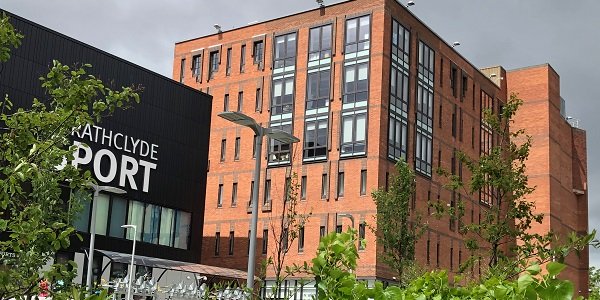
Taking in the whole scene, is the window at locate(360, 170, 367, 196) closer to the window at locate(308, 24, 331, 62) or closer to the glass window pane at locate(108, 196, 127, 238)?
the window at locate(308, 24, 331, 62)

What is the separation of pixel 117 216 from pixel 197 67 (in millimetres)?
23005

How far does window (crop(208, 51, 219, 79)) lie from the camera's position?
63000 mm

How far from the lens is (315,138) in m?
55.7

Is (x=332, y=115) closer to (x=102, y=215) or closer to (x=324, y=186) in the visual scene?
(x=324, y=186)

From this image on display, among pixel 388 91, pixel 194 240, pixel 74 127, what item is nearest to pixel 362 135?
pixel 388 91

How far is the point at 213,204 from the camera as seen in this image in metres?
60.6

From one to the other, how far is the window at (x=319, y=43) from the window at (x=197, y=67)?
34.8 ft

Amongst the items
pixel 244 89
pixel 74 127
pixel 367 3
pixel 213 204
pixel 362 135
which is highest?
pixel 367 3

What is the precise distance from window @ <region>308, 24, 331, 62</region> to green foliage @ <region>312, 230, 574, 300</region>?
51.5m

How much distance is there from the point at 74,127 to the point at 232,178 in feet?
171

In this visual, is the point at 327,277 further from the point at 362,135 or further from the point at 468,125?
the point at 468,125

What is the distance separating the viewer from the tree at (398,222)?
3655cm

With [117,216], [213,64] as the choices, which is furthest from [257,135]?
[213,64]

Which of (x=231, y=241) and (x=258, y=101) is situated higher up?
(x=258, y=101)
